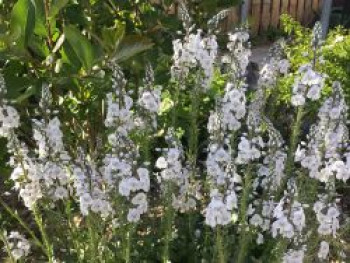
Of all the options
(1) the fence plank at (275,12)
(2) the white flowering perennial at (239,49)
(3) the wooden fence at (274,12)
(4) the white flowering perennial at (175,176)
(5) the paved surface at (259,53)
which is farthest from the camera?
(1) the fence plank at (275,12)

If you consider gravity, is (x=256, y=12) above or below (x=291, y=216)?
below

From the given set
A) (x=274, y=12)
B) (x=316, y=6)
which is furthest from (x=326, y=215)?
(x=316, y=6)

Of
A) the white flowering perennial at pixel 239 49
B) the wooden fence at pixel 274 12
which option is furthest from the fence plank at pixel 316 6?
the white flowering perennial at pixel 239 49

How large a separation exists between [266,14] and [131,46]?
5998mm

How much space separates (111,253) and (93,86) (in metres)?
0.77

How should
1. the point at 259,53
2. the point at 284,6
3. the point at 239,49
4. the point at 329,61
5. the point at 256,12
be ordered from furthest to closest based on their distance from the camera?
the point at 284,6 < the point at 256,12 < the point at 259,53 < the point at 329,61 < the point at 239,49

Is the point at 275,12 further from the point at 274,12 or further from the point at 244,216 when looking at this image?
the point at 244,216

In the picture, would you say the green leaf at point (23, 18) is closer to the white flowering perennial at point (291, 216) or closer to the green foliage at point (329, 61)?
the white flowering perennial at point (291, 216)

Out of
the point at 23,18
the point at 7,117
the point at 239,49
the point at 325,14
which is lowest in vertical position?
the point at 325,14

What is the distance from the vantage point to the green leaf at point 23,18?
1.96m

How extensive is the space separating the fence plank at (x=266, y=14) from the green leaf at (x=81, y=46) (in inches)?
235

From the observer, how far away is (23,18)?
197 cm

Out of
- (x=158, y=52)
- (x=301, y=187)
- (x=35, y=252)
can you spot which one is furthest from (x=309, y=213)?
(x=35, y=252)

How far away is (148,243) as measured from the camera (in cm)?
278
